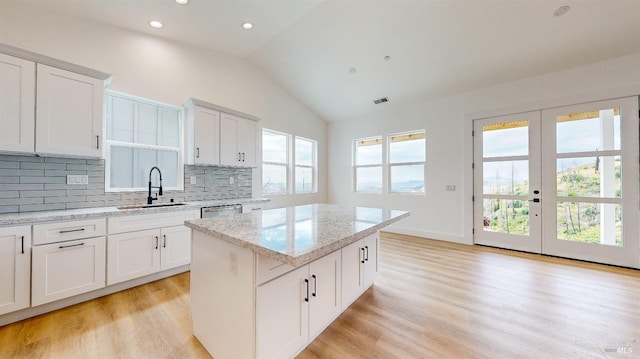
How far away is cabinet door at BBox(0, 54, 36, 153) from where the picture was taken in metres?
1.95

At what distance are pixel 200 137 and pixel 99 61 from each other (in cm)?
131

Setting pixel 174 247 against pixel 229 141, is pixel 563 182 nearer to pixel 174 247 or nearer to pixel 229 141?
pixel 229 141

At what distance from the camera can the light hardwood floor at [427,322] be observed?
1.60m

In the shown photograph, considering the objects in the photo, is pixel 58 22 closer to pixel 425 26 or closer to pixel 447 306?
pixel 425 26

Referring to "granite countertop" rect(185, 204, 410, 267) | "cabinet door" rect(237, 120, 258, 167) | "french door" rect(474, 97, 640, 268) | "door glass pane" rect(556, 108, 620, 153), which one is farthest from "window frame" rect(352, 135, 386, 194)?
"granite countertop" rect(185, 204, 410, 267)

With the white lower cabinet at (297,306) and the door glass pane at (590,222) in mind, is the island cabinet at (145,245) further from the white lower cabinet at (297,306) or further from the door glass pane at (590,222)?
the door glass pane at (590,222)

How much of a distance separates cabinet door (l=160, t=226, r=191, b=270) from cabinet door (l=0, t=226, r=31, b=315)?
98 centimetres

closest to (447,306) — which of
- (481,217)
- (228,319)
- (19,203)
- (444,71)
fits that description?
(228,319)

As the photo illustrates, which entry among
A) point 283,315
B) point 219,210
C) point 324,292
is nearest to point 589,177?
point 324,292

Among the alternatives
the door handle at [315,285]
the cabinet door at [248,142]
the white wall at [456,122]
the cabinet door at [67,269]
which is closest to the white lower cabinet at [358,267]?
the door handle at [315,285]

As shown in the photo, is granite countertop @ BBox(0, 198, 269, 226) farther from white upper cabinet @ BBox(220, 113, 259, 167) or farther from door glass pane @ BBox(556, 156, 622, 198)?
door glass pane @ BBox(556, 156, 622, 198)

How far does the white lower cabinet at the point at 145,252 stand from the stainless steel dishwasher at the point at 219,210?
0.98 ft

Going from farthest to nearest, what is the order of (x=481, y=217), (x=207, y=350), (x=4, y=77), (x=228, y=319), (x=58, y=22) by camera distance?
1. (x=481, y=217)
2. (x=58, y=22)
3. (x=4, y=77)
4. (x=207, y=350)
5. (x=228, y=319)

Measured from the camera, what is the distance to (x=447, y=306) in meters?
2.15
